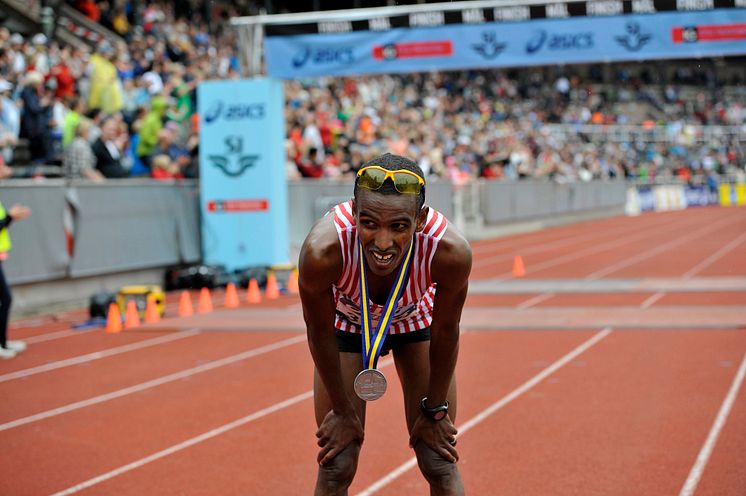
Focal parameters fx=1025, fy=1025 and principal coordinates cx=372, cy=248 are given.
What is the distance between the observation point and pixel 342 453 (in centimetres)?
407

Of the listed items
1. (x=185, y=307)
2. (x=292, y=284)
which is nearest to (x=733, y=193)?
(x=292, y=284)

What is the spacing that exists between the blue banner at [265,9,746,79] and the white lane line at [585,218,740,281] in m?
3.53

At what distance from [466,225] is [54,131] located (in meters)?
13.3

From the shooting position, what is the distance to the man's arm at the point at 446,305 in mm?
3846

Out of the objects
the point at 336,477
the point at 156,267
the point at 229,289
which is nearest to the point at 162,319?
the point at 229,289

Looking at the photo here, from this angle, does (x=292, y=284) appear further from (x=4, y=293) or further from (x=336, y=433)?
(x=336, y=433)

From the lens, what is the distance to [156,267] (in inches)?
612

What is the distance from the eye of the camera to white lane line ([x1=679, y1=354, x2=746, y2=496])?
5.48 meters

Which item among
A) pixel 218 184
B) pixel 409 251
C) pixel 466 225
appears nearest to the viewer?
pixel 409 251

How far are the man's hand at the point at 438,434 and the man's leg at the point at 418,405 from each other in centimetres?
3

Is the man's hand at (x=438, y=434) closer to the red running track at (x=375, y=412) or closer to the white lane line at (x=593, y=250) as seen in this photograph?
the red running track at (x=375, y=412)

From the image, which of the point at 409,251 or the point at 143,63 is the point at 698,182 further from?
the point at 409,251

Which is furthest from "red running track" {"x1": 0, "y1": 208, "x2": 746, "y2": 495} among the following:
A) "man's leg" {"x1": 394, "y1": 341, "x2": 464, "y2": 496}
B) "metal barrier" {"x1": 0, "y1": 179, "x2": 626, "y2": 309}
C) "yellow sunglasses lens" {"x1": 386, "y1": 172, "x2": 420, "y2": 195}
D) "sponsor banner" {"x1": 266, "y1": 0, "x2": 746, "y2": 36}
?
"sponsor banner" {"x1": 266, "y1": 0, "x2": 746, "y2": 36}

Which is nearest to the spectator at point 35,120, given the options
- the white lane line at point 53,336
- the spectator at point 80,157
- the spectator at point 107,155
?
the spectator at point 107,155
